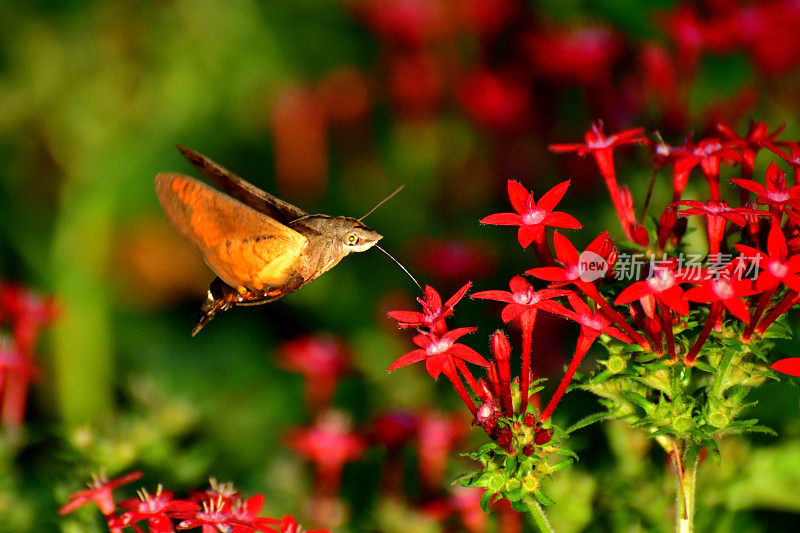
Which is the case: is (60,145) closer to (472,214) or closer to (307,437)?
(472,214)

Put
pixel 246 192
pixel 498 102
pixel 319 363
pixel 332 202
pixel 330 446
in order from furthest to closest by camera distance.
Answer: pixel 332 202 → pixel 498 102 → pixel 319 363 → pixel 330 446 → pixel 246 192

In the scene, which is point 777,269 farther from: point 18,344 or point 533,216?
point 18,344

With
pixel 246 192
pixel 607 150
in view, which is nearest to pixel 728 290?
pixel 607 150

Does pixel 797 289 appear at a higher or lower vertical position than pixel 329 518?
higher

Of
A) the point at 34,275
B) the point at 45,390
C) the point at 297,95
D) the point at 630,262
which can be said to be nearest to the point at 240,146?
the point at 297,95

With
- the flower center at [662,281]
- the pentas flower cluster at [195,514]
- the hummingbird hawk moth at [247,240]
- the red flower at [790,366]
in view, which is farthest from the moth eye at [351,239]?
the red flower at [790,366]

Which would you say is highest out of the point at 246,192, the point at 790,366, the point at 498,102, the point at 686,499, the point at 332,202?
the point at 498,102

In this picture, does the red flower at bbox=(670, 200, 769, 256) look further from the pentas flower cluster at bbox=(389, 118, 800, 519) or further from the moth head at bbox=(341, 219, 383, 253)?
the moth head at bbox=(341, 219, 383, 253)
